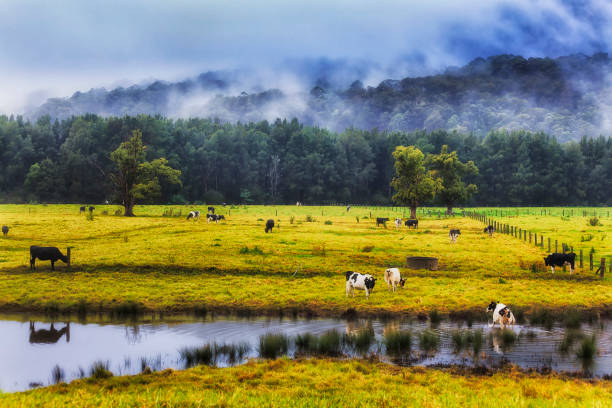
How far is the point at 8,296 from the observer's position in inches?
1027

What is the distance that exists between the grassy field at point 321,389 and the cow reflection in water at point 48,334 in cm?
618

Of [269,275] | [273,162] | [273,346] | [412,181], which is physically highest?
[273,162]

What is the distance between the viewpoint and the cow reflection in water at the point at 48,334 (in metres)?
19.6

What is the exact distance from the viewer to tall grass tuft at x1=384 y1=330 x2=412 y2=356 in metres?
17.6

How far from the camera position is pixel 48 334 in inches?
806

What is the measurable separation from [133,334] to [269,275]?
1256 centimetres

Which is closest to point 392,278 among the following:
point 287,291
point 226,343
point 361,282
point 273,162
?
point 361,282

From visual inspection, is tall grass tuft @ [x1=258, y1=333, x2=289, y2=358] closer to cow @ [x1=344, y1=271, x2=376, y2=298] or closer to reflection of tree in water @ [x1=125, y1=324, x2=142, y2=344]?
reflection of tree in water @ [x1=125, y1=324, x2=142, y2=344]

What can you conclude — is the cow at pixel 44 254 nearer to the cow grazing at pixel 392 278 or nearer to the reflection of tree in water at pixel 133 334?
the reflection of tree in water at pixel 133 334

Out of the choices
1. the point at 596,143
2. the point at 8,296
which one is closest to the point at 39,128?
the point at 8,296

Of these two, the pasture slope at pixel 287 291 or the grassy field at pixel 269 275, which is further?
the grassy field at pixel 269 275

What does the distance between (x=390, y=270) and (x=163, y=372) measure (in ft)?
48.8

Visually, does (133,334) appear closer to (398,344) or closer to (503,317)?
(398,344)

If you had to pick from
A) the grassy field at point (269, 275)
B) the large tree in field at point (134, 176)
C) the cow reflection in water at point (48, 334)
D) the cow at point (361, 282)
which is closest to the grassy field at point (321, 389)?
the cow reflection in water at point (48, 334)
